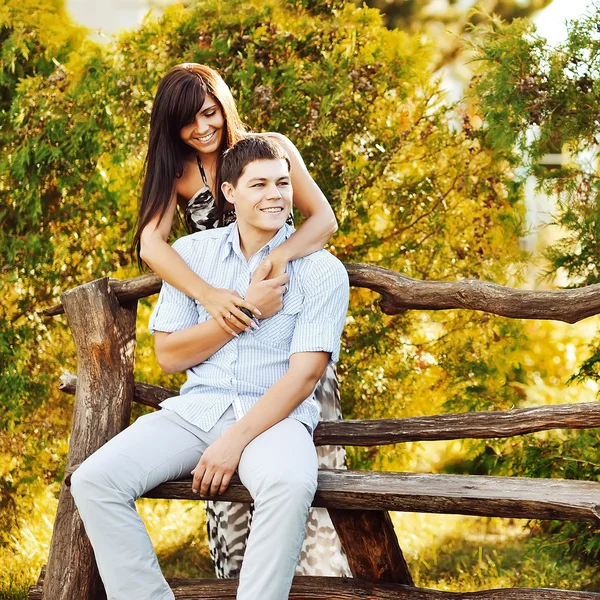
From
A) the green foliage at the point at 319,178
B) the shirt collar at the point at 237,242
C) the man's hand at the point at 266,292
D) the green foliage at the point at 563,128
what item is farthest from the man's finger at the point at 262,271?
the green foliage at the point at 563,128

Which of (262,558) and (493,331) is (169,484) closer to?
(262,558)

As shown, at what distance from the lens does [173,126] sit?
125 inches

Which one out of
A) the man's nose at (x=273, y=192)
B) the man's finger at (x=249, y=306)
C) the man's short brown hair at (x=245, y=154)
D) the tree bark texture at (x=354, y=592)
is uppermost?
the man's short brown hair at (x=245, y=154)

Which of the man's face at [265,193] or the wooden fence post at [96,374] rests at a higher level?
the man's face at [265,193]

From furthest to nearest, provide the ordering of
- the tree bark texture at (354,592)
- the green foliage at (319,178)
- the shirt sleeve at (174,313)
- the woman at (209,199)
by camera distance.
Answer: the green foliage at (319,178)
the woman at (209,199)
the shirt sleeve at (174,313)
the tree bark texture at (354,592)

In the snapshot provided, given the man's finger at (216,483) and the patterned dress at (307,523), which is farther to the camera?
the patterned dress at (307,523)

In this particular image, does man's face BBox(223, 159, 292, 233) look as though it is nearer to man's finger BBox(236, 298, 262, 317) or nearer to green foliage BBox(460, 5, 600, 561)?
man's finger BBox(236, 298, 262, 317)

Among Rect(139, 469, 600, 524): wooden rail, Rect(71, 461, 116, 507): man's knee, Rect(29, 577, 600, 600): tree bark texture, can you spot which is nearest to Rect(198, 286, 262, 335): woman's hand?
Rect(139, 469, 600, 524): wooden rail

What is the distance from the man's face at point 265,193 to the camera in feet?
9.32

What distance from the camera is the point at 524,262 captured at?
405 cm

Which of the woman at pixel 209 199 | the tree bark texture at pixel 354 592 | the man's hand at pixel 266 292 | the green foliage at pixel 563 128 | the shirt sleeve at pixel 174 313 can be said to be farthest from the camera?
the green foliage at pixel 563 128

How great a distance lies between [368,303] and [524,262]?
70cm

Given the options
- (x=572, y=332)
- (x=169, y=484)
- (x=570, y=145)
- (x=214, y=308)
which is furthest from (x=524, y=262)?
(x=169, y=484)

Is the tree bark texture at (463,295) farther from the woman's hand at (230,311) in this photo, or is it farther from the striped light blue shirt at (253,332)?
the woman's hand at (230,311)
